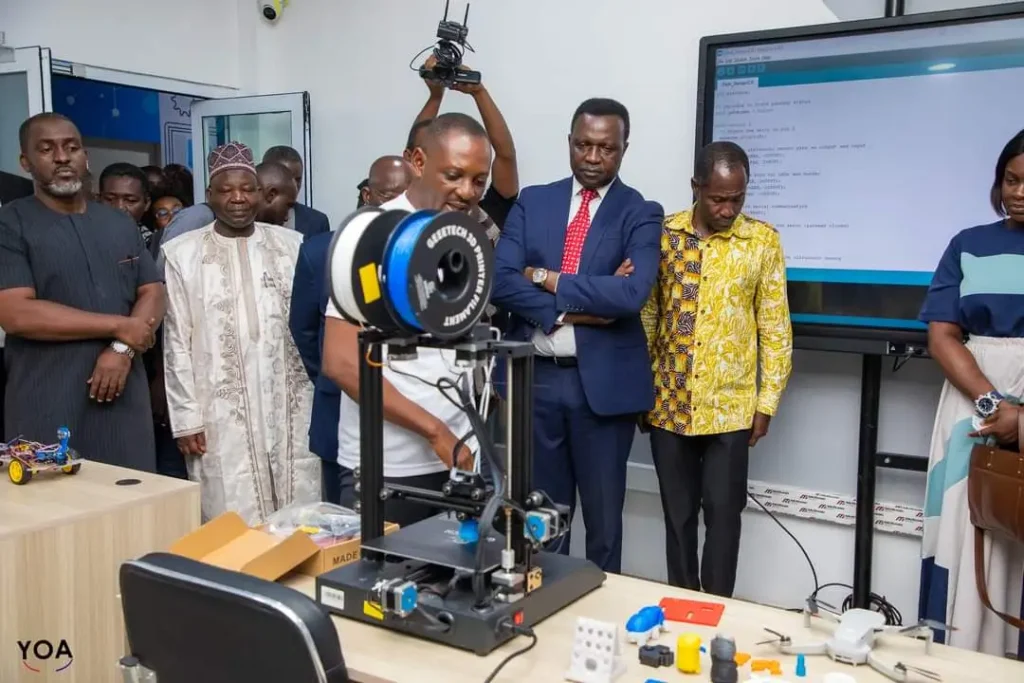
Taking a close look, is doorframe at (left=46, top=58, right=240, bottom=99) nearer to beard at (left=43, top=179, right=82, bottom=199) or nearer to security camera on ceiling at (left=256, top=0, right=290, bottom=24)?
security camera on ceiling at (left=256, top=0, right=290, bottom=24)

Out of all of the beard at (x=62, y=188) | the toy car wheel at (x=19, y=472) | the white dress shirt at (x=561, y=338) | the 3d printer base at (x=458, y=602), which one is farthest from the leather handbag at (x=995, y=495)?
the beard at (x=62, y=188)

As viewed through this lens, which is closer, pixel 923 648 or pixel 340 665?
pixel 340 665

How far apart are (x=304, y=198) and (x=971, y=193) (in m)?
3.08

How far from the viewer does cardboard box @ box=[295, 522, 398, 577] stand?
1.60 m

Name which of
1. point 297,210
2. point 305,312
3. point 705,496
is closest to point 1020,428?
point 705,496

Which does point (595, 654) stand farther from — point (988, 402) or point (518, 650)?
point (988, 402)

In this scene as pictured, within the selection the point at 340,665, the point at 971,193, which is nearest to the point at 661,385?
the point at 971,193

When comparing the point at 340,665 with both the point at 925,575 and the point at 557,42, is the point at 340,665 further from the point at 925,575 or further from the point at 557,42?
the point at 557,42

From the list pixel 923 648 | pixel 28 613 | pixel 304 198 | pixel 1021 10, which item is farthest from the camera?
pixel 304 198

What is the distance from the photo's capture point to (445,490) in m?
1.47

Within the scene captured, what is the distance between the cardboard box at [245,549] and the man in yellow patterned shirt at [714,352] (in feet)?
4.90

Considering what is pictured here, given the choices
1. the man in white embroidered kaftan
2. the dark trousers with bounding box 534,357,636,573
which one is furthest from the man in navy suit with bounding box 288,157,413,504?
the dark trousers with bounding box 534,357,636,573

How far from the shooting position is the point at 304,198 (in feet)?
15.2

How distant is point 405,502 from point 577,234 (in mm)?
1393
